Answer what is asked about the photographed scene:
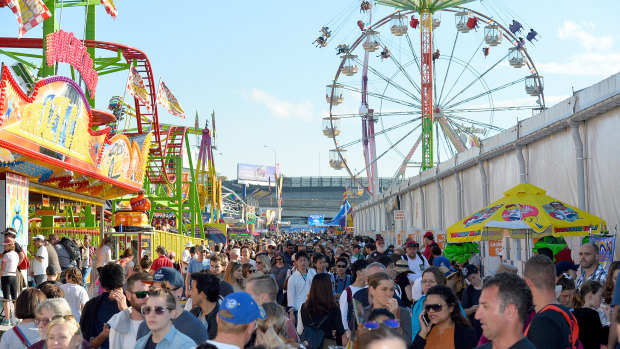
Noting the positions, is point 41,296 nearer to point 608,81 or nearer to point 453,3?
point 608,81

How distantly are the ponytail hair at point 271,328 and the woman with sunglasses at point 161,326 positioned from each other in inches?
18.5

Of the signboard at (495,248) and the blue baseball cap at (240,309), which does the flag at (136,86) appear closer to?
the signboard at (495,248)

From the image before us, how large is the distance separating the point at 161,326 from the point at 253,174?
16471cm

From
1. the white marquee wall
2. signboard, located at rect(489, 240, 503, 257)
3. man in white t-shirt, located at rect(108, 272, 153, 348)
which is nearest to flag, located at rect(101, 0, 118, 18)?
Answer: the white marquee wall

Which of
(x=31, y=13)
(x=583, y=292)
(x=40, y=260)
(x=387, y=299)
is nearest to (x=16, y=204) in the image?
(x=40, y=260)

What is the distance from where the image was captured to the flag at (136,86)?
2555cm

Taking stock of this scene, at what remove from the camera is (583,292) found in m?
7.00

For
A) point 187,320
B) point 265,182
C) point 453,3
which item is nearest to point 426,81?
point 453,3

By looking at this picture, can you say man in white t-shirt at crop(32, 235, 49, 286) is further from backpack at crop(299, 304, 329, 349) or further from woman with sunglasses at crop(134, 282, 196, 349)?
woman with sunglasses at crop(134, 282, 196, 349)

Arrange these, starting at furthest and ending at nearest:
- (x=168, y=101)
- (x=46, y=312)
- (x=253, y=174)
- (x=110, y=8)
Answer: (x=253, y=174), (x=168, y=101), (x=110, y=8), (x=46, y=312)

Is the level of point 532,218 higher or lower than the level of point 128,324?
higher

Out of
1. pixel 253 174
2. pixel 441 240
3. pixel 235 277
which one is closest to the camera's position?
pixel 235 277

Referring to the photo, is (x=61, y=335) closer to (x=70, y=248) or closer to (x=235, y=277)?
(x=235, y=277)

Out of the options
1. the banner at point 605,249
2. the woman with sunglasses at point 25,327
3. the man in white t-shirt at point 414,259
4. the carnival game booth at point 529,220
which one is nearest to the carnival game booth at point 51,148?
the man in white t-shirt at point 414,259
